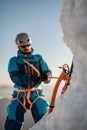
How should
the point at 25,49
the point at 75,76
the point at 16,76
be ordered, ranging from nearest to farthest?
the point at 75,76 → the point at 16,76 → the point at 25,49

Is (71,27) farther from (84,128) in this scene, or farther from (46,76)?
(46,76)

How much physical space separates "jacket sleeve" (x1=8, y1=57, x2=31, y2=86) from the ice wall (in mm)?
3528

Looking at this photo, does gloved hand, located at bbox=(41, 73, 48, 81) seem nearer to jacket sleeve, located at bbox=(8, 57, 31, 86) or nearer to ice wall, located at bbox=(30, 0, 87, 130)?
jacket sleeve, located at bbox=(8, 57, 31, 86)

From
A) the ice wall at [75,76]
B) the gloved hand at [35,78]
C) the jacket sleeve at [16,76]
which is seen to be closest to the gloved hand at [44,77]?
the gloved hand at [35,78]

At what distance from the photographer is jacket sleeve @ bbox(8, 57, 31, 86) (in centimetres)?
568

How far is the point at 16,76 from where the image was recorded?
5.72 metres

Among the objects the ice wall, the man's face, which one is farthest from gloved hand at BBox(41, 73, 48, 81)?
the ice wall

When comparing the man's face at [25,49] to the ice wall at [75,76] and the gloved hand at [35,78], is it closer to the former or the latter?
the gloved hand at [35,78]

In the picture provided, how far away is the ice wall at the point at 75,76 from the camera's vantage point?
1.90 meters

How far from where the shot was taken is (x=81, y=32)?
186cm

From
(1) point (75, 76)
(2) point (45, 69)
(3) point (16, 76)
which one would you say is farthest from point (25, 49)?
(1) point (75, 76)

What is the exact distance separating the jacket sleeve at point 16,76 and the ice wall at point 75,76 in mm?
3528

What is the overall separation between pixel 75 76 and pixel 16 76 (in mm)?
3736

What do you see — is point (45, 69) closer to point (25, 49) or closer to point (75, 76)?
point (25, 49)
